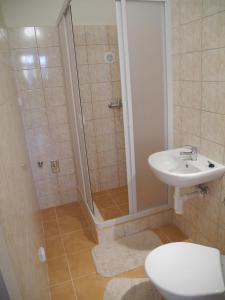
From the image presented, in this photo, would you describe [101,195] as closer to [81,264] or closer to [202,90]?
[81,264]

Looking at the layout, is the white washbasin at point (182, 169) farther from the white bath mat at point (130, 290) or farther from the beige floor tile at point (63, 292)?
the beige floor tile at point (63, 292)

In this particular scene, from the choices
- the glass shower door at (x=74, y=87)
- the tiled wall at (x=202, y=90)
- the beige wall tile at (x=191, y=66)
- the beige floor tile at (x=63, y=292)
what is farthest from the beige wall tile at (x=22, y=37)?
the beige floor tile at (x=63, y=292)

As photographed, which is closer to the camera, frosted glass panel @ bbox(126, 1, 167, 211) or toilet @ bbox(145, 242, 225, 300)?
toilet @ bbox(145, 242, 225, 300)

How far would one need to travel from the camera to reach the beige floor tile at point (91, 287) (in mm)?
1752

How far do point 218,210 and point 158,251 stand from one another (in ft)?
2.04

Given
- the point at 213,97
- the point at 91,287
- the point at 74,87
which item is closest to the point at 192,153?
the point at 213,97

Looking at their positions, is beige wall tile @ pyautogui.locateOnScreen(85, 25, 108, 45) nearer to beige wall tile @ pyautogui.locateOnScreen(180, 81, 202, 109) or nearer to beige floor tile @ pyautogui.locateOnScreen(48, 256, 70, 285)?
beige wall tile @ pyautogui.locateOnScreen(180, 81, 202, 109)

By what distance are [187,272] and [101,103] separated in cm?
208

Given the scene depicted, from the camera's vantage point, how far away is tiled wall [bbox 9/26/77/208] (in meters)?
2.46

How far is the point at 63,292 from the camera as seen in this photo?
1805mm

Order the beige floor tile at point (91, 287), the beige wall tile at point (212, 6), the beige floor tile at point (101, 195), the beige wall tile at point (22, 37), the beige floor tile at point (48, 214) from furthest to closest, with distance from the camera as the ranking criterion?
the beige floor tile at point (101, 195) < the beige floor tile at point (48, 214) < the beige wall tile at point (22, 37) < the beige floor tile at point (91, 287) < the beige wall tile at point (212, 6)

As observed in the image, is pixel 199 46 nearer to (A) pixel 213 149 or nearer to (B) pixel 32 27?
(A) pixel 213 149

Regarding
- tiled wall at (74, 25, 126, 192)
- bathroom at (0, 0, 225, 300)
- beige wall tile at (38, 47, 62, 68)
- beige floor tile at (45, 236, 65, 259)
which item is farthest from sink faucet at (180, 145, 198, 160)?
beige wall tile at (38, 47, 62, 68)

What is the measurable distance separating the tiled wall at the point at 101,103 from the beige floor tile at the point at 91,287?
1331 millimetres
